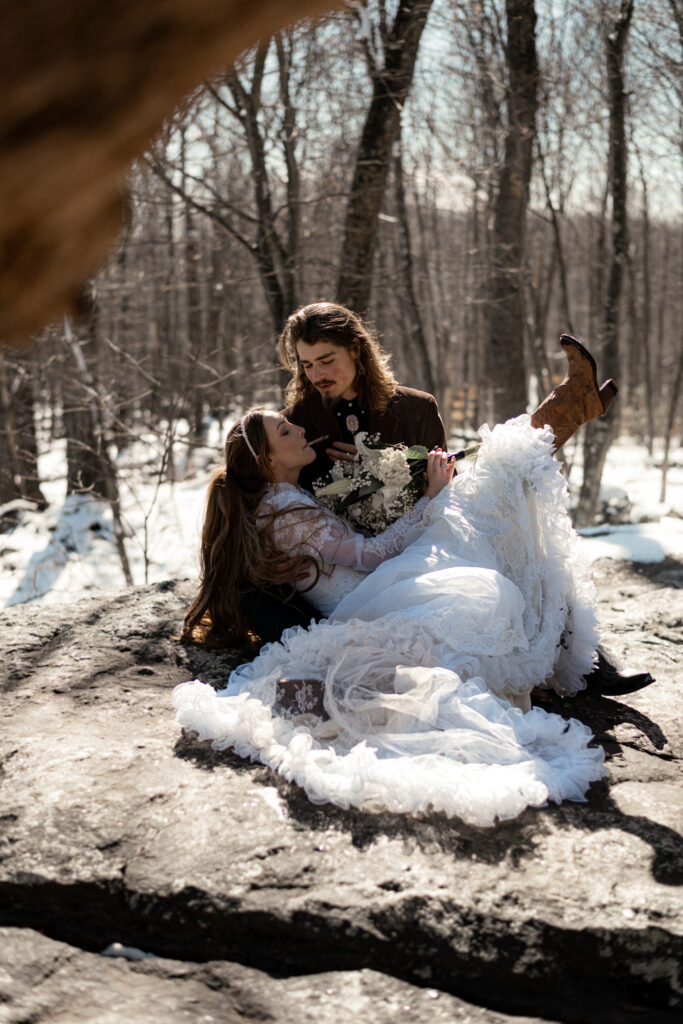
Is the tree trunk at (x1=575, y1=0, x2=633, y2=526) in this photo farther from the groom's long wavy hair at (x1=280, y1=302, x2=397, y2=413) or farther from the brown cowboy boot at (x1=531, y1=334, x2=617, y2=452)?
the brown cowboy boot at (x1=531, y1=334, x2=617, y2=452)

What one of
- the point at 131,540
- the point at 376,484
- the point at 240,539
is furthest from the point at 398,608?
the point at 131,540

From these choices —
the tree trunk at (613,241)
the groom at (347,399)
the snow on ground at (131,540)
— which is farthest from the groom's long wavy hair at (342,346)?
the tree trunk at (613,241)

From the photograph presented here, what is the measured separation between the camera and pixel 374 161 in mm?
6793

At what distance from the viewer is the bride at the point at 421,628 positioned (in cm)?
278

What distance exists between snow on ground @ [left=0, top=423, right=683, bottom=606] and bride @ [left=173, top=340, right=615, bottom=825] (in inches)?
98.4

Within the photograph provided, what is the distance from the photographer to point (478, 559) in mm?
3584

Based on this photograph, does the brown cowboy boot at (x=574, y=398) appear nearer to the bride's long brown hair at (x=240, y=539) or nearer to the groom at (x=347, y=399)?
the groom at (x=347, y=399)

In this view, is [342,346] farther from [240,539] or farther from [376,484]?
[240,539]

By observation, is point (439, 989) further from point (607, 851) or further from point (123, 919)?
point (123, 919)

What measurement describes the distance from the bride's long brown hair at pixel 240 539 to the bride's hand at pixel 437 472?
55 cm

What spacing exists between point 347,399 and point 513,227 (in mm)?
4183

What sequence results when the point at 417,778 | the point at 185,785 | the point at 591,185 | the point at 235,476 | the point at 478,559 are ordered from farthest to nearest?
1. the point at 591,185
2. the point at 235,476
3. the point at 478,559
4. the point at 185,785
5. the point at 417,778

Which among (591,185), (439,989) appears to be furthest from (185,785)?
(591,185)

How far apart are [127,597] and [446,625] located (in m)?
2.17
